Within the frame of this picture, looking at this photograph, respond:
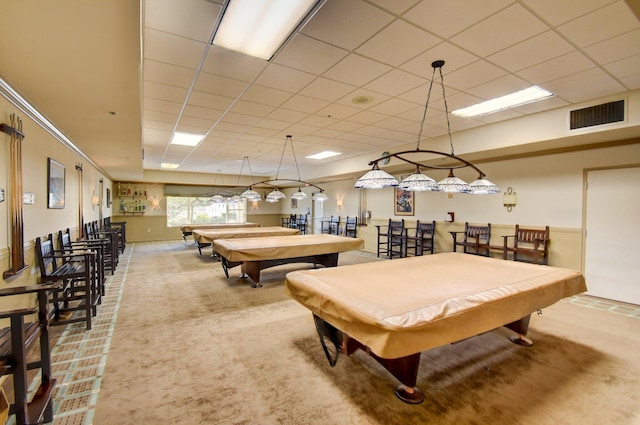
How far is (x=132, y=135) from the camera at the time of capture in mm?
4316

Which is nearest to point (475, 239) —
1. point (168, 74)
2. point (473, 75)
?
point (473, 75)

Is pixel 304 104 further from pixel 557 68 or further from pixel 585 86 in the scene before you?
pixel 585 86

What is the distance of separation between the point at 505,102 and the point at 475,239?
10.5 feet

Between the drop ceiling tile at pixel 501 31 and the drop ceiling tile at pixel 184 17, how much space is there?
201cm

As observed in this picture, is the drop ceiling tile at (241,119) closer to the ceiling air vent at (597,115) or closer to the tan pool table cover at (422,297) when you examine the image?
the tan pool table cover at (422,297)

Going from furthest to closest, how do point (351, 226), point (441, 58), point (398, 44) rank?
point (351, 226) < point (441, 58) < point (398, 44)

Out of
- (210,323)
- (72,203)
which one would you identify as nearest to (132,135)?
(72,203)

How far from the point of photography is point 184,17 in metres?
2.18

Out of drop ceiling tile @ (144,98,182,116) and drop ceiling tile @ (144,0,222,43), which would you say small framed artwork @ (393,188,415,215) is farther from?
drop ceiling tile @ (144,0,222,43)

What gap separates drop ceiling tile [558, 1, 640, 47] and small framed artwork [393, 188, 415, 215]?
5482 mm

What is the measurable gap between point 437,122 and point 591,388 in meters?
3.87

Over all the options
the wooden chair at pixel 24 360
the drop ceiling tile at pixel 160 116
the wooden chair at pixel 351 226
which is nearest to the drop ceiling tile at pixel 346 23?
the wooden chair at pixel 24 360

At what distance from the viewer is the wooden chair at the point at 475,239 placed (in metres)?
5.98

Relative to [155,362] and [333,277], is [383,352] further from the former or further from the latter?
[155,362]
